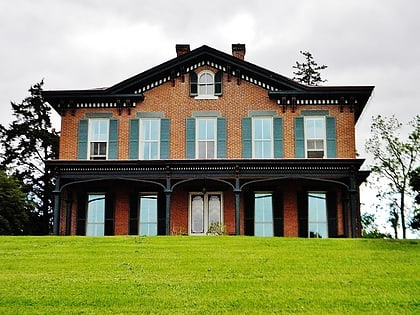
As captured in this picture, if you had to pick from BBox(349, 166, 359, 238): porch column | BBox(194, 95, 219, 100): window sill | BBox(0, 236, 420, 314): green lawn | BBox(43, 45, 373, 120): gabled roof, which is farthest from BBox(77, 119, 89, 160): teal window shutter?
BBox(349, 166, 359, 238): porch column

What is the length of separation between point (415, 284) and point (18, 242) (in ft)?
37.6

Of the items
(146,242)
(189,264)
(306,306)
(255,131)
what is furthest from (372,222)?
(306,306)

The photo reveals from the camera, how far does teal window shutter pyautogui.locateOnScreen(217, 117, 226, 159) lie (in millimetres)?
28519

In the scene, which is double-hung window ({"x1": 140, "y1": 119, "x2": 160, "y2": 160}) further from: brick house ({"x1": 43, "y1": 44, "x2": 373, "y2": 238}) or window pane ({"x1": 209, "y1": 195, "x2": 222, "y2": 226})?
window pane ({"x1": 209, "y1": 195, "x2": 222, "y2": 226})

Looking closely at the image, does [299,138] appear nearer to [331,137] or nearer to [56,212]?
[331,137]

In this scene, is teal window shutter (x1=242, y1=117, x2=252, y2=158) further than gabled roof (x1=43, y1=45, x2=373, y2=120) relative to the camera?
No

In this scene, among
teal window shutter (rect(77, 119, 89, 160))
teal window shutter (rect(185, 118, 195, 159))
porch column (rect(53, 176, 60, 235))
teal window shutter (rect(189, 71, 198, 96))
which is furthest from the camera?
teal window shutter (rect(189, 71, 198, 96))

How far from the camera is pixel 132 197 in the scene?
28625 mm

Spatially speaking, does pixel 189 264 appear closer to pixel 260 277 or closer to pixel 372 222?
pixel 260 277

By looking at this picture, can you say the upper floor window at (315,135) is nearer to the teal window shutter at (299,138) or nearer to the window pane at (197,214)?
the teal window shutter at (299,138)

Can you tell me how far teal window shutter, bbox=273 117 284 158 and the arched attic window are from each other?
258 cm

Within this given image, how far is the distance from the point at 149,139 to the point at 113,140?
1.42 m

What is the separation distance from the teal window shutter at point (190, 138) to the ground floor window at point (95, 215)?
376 cm

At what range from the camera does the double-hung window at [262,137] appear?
28.5 metres
